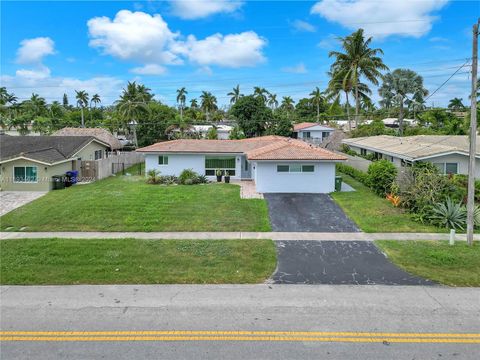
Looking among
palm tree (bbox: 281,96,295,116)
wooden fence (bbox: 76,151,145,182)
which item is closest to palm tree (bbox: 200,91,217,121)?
palm tree (bbox: 281,96,295,116)

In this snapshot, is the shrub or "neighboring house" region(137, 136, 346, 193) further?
"neighboring house" region(137, 136, 346, 193)

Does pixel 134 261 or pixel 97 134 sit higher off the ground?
pixel 97 134

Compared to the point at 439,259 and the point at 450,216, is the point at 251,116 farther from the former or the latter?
the point at 439,259

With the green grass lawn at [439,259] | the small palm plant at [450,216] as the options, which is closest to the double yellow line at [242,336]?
the green grass lawn at [439,259]

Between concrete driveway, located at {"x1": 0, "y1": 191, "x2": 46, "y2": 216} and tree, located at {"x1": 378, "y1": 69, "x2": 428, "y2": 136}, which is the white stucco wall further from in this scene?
tree, located at {"x1": 378, "y1": 69, "x2": 428, "y2": 136}

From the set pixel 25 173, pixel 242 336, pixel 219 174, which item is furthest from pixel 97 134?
pixel 242 336

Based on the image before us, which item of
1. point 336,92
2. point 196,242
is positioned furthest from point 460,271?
point 336,92

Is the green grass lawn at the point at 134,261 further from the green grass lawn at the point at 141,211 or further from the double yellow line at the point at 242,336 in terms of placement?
the double yellow line at the point at 242,336
